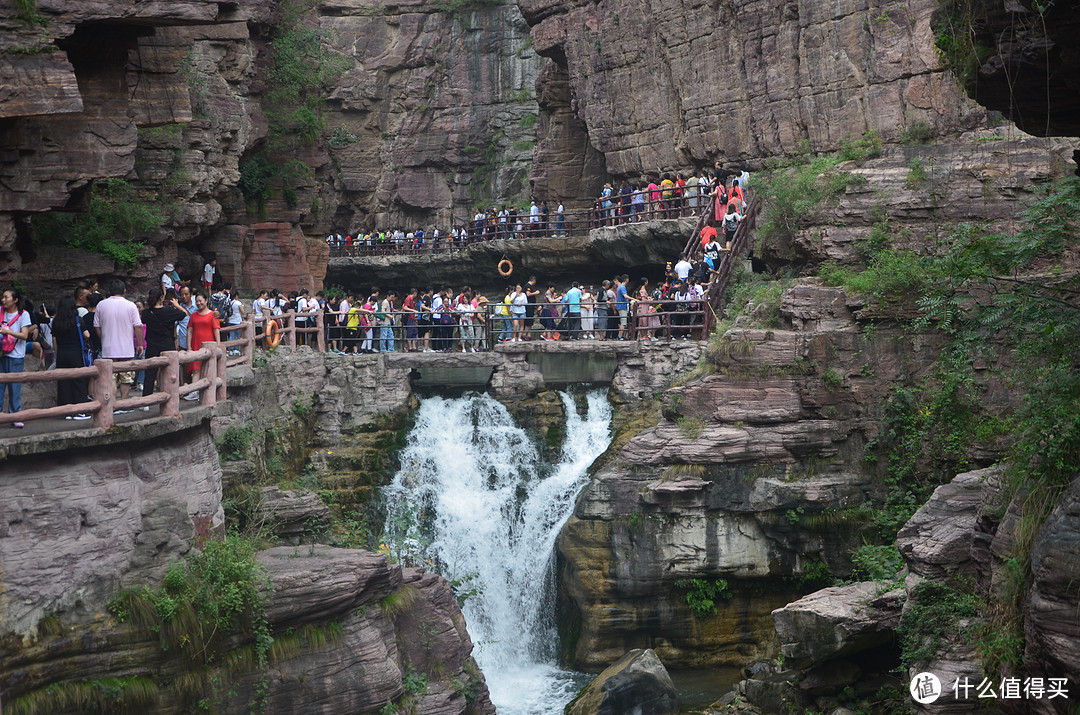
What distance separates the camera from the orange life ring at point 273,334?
71.8 ft

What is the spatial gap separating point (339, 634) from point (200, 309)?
6.44 m

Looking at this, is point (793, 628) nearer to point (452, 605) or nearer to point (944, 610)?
point (944, 610)

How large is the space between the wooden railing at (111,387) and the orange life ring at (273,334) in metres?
6.63

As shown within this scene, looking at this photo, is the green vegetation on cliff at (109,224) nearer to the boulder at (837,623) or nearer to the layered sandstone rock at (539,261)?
the layered sandstone rock at (539,261)

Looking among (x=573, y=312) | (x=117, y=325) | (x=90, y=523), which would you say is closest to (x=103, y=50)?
(x=117, y=325)

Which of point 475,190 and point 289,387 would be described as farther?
point 475,190

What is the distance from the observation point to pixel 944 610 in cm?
1145

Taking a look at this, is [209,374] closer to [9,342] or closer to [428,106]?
[9,342]

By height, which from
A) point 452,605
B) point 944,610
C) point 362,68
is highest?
point 362,68

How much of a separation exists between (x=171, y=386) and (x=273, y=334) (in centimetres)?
845

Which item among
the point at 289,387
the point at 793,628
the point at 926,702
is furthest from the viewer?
the point at 289,387

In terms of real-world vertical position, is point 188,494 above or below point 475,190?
below

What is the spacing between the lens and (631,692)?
16.2 metres

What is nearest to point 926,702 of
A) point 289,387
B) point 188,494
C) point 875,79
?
point 188,494
